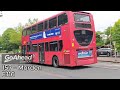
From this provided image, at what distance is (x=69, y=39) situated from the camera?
14.6 meters

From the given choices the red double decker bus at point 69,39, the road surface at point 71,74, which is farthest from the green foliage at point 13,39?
the road surface at point 71,74

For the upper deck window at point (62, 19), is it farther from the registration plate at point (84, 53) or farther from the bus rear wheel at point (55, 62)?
the bus rear wheel at point (55, 62)

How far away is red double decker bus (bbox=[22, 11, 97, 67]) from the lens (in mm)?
14570

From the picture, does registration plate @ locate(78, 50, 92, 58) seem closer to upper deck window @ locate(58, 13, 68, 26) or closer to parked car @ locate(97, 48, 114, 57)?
upper deck window @ locate(58, 13, 68, 26)

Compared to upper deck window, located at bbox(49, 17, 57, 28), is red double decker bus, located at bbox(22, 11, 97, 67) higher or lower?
lower

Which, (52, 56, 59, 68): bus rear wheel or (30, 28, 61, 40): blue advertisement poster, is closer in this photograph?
(30, 28, 61, 40): blue advertisement poster

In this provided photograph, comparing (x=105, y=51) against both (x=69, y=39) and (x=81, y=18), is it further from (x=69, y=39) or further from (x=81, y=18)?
(x=69, y=39)

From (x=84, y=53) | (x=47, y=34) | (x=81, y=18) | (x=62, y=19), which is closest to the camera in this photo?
(x=84, y=53)

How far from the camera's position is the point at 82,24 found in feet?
49.6

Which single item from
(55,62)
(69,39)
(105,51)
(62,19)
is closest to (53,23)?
(62,19)

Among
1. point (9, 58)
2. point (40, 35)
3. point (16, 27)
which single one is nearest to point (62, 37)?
point (40, 35)

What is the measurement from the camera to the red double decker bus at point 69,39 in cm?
1457

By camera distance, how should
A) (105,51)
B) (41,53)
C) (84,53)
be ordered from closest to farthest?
(84,53) < (41,53) < (105,51)

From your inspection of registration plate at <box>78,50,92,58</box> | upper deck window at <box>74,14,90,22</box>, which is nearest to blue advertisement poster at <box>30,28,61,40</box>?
upper deck window at <box>74,14,90,22</box>
